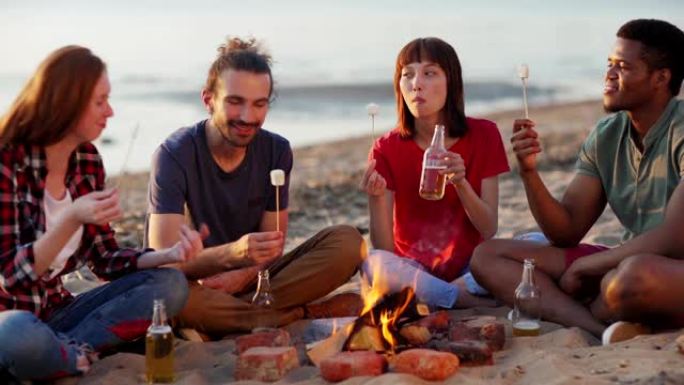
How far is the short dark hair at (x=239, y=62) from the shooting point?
5285 millimetres

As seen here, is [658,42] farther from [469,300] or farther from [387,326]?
[387,326]

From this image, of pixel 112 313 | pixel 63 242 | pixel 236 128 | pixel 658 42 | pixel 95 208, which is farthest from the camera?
pixel 236 128

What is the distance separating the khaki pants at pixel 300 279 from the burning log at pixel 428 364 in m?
1.18

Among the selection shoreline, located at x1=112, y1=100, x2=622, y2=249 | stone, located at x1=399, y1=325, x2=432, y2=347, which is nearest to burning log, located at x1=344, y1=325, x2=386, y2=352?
stone, located at x1=399, y1=325, x2=432, y2=347

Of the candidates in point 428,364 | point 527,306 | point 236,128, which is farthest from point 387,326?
point 236,128

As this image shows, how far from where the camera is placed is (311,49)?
30.7 metres

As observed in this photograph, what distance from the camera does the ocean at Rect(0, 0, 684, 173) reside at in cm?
1817

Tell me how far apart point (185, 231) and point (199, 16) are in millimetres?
37307

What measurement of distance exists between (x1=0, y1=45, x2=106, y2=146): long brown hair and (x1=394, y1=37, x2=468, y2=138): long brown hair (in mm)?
1832

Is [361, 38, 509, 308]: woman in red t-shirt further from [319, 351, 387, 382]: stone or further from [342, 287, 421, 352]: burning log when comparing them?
[319, 351, 387, 382]: stone

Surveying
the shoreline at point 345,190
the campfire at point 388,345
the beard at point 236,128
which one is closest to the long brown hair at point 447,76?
the beard at point 236,128

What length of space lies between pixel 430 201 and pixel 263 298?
1.04 meters

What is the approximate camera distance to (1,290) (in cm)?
443

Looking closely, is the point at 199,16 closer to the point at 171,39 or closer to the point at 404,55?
the point at 171,39
